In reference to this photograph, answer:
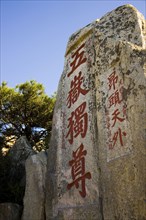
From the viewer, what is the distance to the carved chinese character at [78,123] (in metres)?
5.38

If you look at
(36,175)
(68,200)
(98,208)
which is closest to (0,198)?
(36,175)

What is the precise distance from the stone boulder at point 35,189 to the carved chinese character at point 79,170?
88 cm

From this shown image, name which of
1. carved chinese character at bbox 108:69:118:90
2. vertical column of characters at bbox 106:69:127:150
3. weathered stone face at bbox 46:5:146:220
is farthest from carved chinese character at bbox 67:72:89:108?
vertical column of characters at bbox 106:69:127:150

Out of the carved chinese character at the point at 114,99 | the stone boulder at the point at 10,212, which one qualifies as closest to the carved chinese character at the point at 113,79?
the carved chinese character at the point at 114,99

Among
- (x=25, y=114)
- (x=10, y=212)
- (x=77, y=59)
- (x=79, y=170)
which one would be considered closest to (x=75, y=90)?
(x=77, y=59)

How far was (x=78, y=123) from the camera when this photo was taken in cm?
552

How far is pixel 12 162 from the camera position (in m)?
9.17

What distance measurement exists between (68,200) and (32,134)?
826cm

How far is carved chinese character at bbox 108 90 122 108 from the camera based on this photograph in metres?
4.74

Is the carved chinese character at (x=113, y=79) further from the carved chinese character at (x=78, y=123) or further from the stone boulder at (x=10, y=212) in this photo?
the stone boulder at (x=10, y=212)

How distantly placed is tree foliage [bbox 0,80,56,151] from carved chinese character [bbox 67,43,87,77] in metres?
6.90

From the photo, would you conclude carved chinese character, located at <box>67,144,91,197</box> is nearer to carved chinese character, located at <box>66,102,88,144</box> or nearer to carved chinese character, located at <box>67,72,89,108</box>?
carved chinese character, located at <box>66,102,88,144</box>

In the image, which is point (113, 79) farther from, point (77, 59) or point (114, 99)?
point (77, 59)

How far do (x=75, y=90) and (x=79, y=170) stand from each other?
1850 mm
